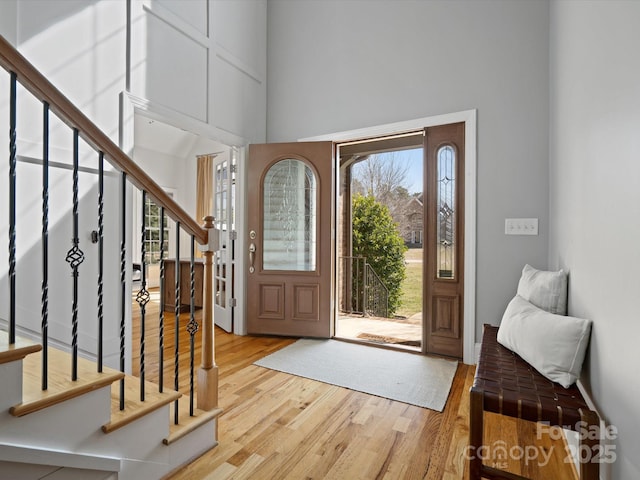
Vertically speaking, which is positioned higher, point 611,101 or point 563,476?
point 611,101

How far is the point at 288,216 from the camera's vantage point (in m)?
3.69

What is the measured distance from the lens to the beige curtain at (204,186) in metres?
7.32

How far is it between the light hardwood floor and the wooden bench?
295 mm

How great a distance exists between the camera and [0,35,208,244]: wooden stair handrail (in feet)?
3.34

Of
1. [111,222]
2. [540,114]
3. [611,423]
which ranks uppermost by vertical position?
[540,114]

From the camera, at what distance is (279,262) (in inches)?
145

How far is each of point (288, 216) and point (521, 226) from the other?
2161 millimetres

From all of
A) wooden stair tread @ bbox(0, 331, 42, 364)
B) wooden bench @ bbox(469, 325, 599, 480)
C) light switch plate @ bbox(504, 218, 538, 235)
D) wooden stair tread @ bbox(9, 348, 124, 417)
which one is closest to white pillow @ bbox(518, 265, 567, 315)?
wooden bench @ bbox(469, 325, 599, 480)

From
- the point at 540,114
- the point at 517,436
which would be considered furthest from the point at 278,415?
the point at 540,114

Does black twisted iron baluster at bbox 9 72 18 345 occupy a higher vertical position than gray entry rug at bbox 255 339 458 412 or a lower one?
higher

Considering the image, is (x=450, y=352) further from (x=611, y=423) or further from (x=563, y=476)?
(x=611, y=423)

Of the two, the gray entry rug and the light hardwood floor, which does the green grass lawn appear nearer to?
the gray entry rug

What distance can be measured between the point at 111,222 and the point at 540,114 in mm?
3327

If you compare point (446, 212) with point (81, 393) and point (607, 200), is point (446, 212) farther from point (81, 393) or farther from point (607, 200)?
point (81, 393)
